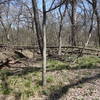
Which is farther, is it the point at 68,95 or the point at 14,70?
the point at 14,70

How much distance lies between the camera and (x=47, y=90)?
558cm

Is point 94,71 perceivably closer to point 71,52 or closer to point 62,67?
point 62,67

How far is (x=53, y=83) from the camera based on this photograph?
19.6 ft

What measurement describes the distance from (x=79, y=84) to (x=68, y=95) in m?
0.70

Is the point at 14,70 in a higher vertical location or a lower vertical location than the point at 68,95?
higher

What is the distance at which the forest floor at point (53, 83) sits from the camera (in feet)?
17.5

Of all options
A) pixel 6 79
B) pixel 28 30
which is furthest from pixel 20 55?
pixel 28 30

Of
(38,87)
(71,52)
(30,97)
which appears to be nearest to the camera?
(30,97)

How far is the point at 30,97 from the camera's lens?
5.27 metres

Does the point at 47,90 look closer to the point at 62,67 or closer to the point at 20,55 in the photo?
the point at 62,67

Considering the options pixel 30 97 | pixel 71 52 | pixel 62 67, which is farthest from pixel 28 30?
pixel 30 97

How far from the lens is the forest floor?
5344mm

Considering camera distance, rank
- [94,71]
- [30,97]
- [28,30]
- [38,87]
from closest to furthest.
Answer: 1. [30,97]
2. [38,87]
3. [94,71]
4. [28,30]

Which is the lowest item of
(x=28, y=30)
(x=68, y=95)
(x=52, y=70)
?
(x=68, y=95)
